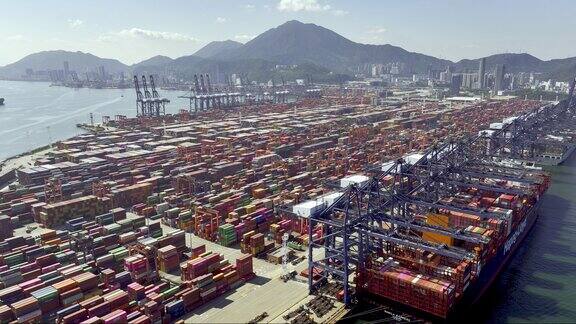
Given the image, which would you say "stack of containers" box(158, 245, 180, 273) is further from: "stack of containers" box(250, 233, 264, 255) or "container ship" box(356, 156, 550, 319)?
"container ship" box(356, 156, 550, 319)

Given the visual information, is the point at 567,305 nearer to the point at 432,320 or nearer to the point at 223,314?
the point at 432,320

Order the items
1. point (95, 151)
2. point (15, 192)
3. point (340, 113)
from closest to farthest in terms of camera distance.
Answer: point (15, 192)
point (95, 151)
point (340, 113)

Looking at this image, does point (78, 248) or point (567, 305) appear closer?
point (567, 305)

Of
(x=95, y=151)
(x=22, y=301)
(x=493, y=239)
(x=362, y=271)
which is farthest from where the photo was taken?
(x=95, y=151)

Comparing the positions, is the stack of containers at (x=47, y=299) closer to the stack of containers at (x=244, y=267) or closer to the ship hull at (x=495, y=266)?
the stack of containers at (x=244, y=267)

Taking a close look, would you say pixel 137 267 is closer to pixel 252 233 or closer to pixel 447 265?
pixel 252 233

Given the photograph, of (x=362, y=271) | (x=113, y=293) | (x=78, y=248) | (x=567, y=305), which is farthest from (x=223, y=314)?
(x=567, y=305)

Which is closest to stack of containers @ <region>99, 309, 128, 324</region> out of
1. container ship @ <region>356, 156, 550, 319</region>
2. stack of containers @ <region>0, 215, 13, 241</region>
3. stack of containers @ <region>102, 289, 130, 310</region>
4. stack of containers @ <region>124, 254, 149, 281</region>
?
stack of containers @ <region>102, 289, 130, 310</region>
